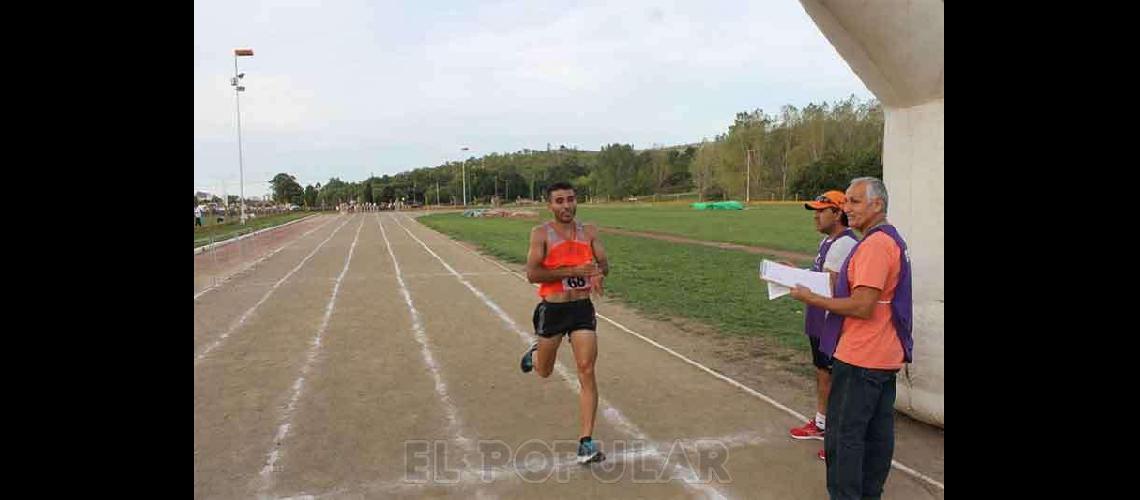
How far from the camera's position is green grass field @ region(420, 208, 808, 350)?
27.5 feet

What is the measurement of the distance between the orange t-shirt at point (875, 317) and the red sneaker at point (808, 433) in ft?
4.77

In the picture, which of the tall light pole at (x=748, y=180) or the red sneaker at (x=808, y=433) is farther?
the tall light pole at (x=748, y=180)

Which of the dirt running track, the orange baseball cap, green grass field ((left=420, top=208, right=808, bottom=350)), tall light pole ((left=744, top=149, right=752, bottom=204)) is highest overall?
tall light pole ((left=744, top=149, right=752, bottom=204))

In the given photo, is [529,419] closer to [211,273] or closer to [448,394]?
[448,394]

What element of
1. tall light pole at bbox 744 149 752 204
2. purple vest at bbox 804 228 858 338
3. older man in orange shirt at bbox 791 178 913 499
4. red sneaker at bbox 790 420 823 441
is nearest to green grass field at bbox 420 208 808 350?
red sneaker at bbox 790 420 823 441

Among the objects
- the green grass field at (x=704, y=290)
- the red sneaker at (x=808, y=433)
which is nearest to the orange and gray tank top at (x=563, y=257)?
the red sneaker at (x=808, y=433)

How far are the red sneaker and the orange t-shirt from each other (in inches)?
57.3

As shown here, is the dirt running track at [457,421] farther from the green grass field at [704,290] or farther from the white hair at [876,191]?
the white hair at [876,191]

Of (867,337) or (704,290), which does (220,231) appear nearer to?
(704,290)

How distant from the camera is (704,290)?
11.4m

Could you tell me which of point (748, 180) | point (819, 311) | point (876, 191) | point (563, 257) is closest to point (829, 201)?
point (819, 311)

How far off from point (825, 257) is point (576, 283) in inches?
60.8

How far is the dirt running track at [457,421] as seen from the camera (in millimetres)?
3777

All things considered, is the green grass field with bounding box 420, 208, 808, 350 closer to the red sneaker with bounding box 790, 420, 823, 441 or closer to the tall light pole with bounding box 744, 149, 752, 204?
the red sneaker with bounding box 790, 420, 823, 441
